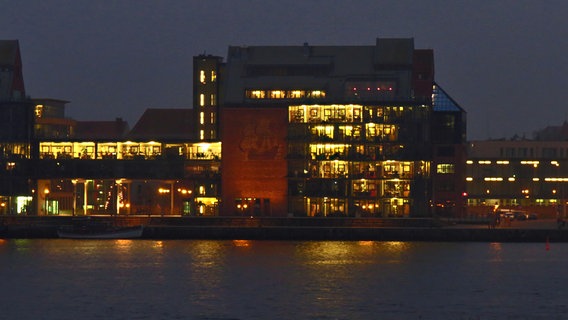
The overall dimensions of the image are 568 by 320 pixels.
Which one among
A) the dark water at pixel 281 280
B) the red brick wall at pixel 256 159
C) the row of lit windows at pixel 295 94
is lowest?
the dark water at pixel 281 280

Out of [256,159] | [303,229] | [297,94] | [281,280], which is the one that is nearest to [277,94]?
[297,94]

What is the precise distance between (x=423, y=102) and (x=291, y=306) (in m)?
91.4

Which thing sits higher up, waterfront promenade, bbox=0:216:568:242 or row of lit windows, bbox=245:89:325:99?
row of lit windows, bbox=245:89:325:99

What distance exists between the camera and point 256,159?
197125 millimetres

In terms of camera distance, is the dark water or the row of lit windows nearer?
the dark water

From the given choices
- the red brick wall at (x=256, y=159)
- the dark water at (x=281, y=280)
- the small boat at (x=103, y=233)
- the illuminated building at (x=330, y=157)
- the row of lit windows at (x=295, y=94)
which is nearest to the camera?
the dark water at (x=281, y=280)

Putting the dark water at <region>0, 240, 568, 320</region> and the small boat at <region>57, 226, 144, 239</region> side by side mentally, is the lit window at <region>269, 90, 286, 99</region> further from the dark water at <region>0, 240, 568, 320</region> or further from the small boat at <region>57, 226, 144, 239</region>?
the dark water at <region>0, 240, 568, 320</region>

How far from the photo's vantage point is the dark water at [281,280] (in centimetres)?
10594

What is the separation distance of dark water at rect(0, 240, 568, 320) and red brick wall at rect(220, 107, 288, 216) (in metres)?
26.0

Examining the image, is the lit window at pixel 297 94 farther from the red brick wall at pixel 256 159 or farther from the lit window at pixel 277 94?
the red brick wall at pixel 256 159

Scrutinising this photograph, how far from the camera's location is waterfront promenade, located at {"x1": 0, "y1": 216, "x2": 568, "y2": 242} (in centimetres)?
17100

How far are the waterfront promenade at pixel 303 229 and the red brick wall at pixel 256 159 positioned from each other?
10.6 metres

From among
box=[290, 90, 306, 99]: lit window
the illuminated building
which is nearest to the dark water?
the illuminated building

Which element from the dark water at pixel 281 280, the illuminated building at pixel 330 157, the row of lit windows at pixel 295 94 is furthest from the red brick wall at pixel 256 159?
the dark water at pixel 281 280
